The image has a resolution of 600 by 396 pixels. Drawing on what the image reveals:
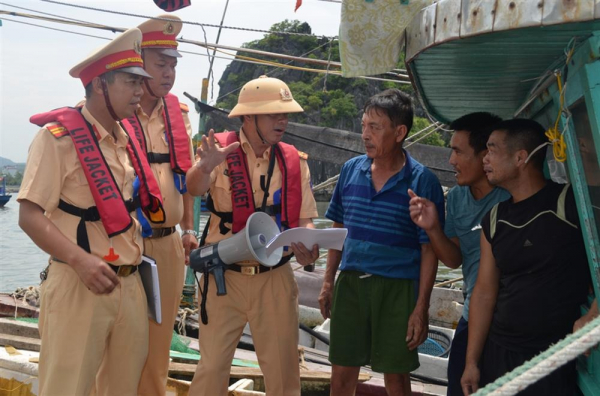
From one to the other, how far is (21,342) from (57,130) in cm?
291

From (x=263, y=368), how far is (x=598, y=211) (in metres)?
2.16

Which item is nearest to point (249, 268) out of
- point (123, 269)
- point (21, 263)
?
point (123, 269)

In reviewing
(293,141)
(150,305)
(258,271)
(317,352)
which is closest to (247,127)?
(258,271)

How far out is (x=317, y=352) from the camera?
21.2ft

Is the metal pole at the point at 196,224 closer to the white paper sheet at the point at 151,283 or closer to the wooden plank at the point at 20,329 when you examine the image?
the wooden plank at the point at 20,329

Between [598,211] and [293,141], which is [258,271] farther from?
[293,141]

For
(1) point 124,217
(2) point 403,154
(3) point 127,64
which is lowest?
(1) point 124,217

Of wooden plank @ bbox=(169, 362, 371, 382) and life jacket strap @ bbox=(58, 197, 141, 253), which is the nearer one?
life jacket strap @ bbox=(58, 197, 141, 253)

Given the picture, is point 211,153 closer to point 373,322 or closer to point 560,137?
point 373,322

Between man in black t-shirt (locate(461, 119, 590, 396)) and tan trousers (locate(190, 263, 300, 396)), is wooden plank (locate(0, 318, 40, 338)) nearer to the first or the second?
tan trousers (locate(190, 263, 300, 396))

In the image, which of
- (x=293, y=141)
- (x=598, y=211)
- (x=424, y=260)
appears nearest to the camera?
(x=598, y=211)

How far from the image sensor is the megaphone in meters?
3.53

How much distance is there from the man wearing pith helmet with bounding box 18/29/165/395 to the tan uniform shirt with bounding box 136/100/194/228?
1.92 ft

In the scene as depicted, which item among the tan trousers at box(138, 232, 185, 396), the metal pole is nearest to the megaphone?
the tan trousers at box(138, 232, 185, 396)
